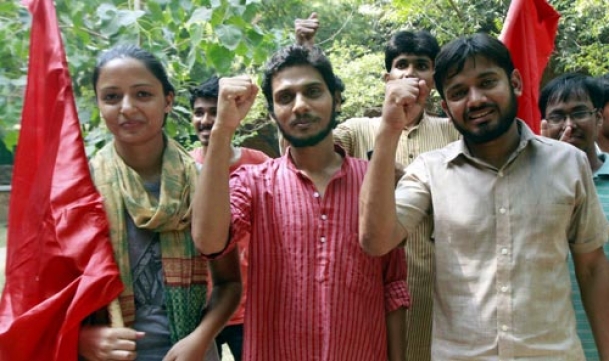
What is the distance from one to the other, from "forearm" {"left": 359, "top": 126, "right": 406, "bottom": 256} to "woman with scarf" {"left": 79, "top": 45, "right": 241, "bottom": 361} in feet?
1.78

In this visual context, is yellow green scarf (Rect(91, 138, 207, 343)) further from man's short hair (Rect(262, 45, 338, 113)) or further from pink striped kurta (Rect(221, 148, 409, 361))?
man's short hair (Rect(262, 45, 338, 113))

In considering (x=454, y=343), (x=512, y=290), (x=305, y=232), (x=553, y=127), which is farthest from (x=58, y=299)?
(x=553, y=127)

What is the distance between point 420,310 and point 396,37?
1215 millimetres

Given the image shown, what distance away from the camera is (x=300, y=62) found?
2.26 meters

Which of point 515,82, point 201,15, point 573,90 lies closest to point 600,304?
point 515,82

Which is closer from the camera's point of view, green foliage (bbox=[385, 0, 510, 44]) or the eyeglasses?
the eyeglasses

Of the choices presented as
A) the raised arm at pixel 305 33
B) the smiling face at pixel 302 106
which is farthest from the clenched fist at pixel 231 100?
the raised arm at pixel 305 33

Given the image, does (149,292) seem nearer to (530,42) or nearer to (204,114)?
(204,114)

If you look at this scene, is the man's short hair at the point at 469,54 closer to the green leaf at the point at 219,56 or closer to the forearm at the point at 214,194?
the forearm at the point at 214,194

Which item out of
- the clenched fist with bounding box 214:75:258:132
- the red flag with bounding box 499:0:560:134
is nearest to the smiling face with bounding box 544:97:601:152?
the red flag with bounding box 499:0:560:134

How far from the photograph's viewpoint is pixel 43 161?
2.14 m

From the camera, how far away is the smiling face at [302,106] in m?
2.18

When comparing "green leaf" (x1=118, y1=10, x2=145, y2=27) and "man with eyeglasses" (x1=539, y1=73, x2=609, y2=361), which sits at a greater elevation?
"green leaf" (x1=118, y1=10, x2=145, y2=27)

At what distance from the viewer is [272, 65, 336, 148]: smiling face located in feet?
7.15
